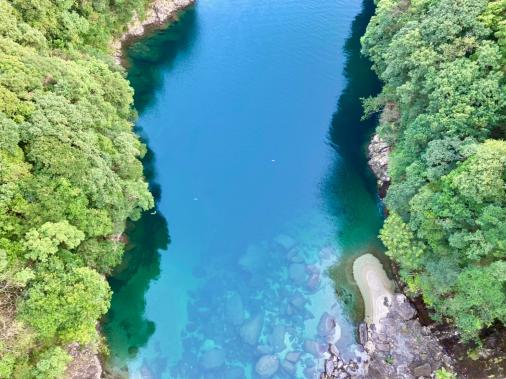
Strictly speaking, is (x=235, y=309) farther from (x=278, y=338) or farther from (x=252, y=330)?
(x=278, y=338)

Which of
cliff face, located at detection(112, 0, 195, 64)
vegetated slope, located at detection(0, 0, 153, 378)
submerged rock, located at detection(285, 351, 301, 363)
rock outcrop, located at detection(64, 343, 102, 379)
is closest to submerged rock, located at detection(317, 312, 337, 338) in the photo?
submerged rock, located at detection(285, 351, 301, 363)

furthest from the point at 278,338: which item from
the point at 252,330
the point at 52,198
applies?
the point at 52,198

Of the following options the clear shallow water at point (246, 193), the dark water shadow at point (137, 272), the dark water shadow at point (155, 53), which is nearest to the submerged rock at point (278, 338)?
the clear shallow water at point (246, 193)

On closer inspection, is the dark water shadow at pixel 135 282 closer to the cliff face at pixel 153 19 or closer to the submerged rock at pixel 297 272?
the submerged rock at pixel 297 272

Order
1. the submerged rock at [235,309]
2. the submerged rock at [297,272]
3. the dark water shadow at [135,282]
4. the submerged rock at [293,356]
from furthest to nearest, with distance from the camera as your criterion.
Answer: the submerged rock at [297,272], the submerged rock at [235,309], the dark water shadow at [135,282], the submerged rock at [293,356]

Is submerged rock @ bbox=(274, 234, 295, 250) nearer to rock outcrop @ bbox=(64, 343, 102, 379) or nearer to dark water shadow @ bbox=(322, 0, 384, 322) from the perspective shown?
dark water shadow @ bbox=(322, 0, 384, 322)

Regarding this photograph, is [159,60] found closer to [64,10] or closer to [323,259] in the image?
[64,10]
